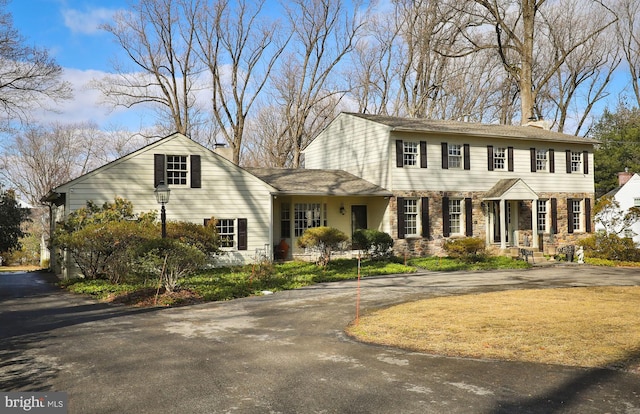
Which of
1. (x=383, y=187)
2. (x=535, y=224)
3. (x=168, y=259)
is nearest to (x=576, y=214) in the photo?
(x=535, y=224)

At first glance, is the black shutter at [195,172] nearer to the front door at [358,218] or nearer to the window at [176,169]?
the window at [176,169]

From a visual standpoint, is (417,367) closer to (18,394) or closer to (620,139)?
(18,394)

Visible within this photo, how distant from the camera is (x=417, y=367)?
6668 millimetres

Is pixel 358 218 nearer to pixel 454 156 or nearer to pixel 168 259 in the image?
pixel 454 156

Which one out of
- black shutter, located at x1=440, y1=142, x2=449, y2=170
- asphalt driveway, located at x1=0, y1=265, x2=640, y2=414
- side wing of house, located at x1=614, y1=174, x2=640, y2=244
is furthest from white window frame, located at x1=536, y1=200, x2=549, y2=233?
asphalt driveway, located at x1=0, y1=265, x2=640, y2=414

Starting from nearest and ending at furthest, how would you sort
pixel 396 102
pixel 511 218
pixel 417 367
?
pixel 417 367 < pixel 511 218 < pixel 396 102

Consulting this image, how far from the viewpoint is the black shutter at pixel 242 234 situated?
20203mm

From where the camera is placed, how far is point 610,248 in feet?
73.4

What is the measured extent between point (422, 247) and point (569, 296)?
11.0 metres

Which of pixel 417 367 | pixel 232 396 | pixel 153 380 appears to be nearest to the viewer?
pixel 232 396

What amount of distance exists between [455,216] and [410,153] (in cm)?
391

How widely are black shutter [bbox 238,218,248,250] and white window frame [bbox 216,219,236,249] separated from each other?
24 cm

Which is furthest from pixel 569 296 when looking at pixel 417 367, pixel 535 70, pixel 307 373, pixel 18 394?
pixel 535 70

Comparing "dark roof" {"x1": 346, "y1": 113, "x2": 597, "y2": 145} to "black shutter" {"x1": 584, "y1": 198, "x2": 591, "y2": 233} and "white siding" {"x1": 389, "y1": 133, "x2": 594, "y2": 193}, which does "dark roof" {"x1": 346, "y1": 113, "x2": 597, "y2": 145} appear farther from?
"black shutter" {"x1": 584, "y1": 198, "x2": 591, "y2": 233}
